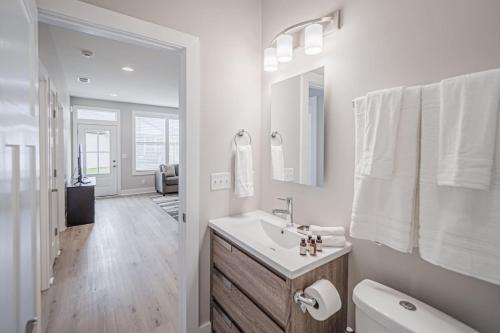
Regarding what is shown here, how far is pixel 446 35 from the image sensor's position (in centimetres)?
96

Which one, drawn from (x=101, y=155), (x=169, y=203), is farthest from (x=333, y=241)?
(x=101, y=155)

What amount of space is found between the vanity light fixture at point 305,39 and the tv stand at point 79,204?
4064 millimetres

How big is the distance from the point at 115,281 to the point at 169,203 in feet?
10.9

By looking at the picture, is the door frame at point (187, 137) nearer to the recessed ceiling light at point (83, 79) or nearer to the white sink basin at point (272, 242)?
the white sink basin at point (272, 242)

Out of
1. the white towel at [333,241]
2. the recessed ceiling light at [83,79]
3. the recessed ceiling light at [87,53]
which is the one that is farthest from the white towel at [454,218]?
the recessed ceiling light at [83,79]

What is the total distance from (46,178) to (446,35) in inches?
125

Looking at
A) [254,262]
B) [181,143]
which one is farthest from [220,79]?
[254,262]

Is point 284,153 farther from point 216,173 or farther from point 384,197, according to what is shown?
point 384,197

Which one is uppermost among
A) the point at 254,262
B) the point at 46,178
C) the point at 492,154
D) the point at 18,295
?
the point at 492,154

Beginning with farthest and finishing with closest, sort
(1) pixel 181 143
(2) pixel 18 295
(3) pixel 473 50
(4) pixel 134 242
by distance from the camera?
(4) pixel 134 242, (1) pixel 181 143, (3) pixel 473 50, (2) pixel 18 295

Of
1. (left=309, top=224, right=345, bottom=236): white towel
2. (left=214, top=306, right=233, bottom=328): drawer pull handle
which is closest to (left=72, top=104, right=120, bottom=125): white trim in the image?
(left=214, top=306, right=233, bottom=328): drawer pull handle

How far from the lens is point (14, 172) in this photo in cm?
61

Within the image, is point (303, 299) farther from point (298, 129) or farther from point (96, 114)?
point (96, 114)

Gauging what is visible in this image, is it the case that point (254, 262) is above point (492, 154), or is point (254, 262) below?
below
